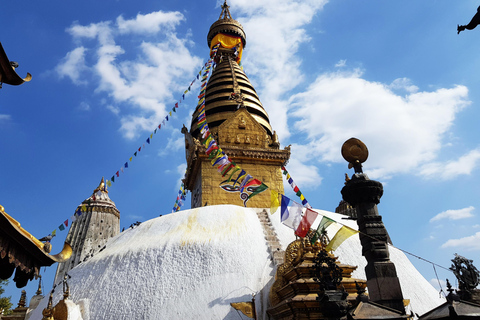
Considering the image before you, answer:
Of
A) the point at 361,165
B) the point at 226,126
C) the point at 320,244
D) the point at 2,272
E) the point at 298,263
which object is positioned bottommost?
the point at 2,272

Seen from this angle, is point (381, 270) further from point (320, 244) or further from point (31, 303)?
point (31, 303)

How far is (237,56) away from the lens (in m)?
28.3

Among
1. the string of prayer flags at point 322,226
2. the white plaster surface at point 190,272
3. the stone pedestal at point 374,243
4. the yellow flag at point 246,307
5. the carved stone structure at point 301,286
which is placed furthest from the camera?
the white plaster surface at point 190,272

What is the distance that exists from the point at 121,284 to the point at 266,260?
13.2 ft

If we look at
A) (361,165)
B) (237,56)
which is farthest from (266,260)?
(237,56)

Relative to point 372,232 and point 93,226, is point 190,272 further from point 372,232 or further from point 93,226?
point 93,226

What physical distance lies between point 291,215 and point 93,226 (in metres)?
22.6

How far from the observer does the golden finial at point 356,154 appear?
7707mm

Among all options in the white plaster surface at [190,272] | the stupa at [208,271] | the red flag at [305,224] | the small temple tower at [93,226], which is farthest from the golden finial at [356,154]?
the small temple tower at [93,226]

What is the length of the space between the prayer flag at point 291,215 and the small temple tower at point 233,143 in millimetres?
8336

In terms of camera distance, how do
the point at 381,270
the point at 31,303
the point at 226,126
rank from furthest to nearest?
the point at 226,126 → the point at 31,303 → the point at 381,270

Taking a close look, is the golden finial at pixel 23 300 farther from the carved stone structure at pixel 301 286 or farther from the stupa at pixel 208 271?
the carved stone structure at pixel 301 286

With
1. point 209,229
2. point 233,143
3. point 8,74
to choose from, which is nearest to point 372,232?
point 209,229

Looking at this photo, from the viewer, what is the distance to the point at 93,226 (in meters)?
27.4
